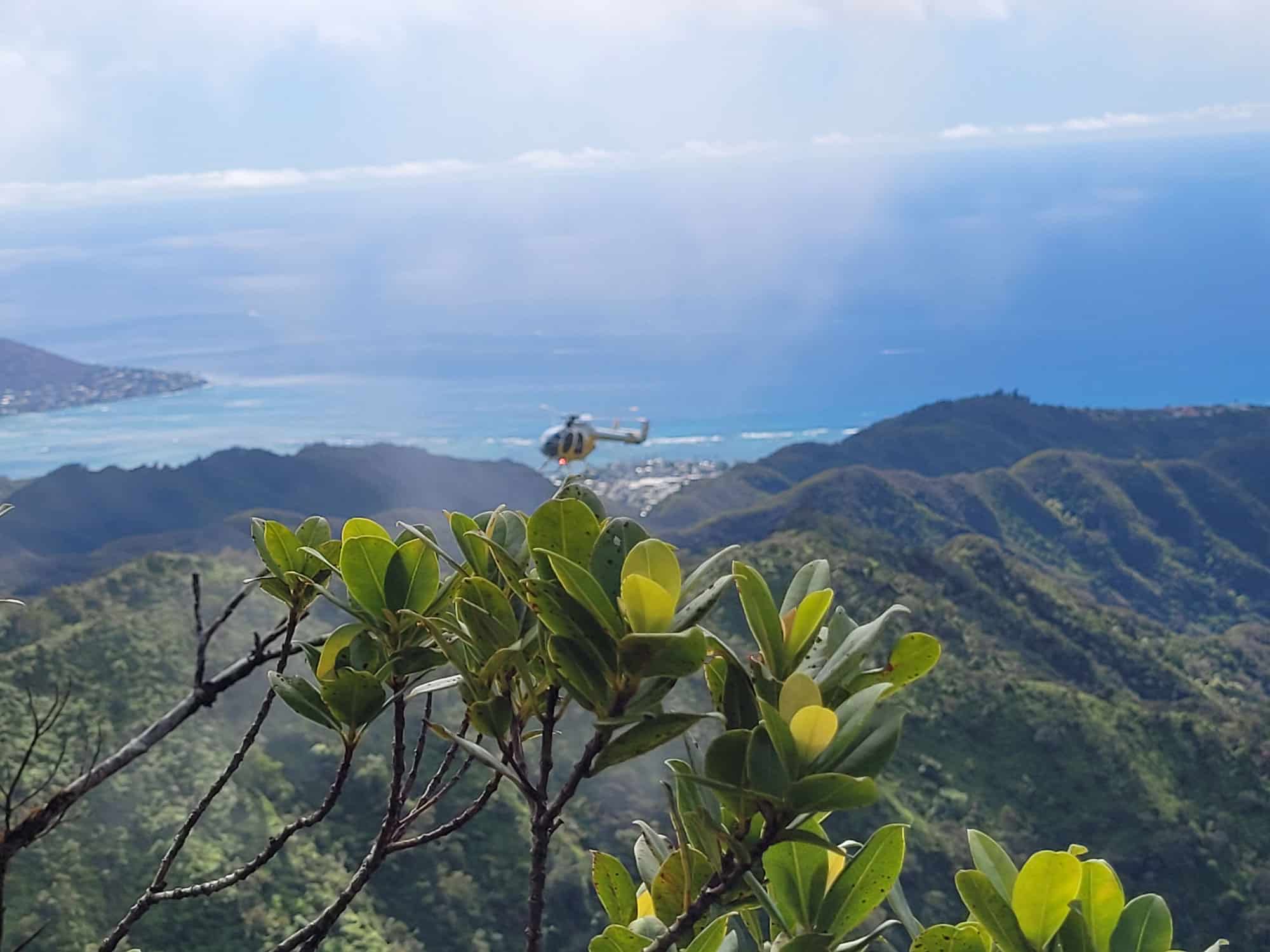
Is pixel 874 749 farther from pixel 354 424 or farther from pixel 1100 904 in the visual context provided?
pixel 354 424

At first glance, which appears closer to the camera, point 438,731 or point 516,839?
point 438,731

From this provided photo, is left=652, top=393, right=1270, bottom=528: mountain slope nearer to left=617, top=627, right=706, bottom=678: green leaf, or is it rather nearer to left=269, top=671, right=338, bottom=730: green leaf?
left=269, top=671, right=338, bottom=730: green leaf

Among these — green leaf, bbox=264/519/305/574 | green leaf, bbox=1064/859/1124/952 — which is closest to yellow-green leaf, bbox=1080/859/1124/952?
green leaf, bbox=1064/859/1124/952

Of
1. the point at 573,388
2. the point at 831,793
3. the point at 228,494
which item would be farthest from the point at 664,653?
the point at 573,388

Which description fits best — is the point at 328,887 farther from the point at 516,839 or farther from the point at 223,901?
the point at 516,839

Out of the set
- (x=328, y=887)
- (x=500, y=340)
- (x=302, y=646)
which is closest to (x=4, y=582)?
(x=328, y=887)

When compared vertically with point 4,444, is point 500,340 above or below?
above

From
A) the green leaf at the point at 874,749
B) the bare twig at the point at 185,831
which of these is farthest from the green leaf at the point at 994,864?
the bare twig at the point at 185,831

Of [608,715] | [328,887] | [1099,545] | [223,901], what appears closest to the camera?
[608,715]
